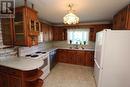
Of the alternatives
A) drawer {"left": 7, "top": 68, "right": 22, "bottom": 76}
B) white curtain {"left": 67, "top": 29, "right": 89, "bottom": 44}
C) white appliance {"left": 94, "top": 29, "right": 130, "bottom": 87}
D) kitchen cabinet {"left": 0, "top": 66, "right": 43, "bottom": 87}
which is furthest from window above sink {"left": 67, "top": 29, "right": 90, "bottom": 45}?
A: drawer {"left": 7, "top": 68, "right": 22, "bottom": 76}

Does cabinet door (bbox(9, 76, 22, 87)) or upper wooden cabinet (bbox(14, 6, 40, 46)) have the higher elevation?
upper wooden cabinet (bbox(14, 6, 40, 46))

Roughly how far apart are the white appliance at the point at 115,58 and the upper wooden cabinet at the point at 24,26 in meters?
1.82

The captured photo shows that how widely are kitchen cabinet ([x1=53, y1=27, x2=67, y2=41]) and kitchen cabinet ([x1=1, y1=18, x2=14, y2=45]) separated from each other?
2940 millimetres

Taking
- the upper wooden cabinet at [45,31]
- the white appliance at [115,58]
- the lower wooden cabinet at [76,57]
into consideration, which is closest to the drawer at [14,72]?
the white appliance at [115,58]

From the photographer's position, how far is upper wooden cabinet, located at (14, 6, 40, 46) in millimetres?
2074

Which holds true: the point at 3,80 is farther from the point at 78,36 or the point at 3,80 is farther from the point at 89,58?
the point at 78,36

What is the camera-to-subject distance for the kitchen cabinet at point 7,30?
222 centimetres

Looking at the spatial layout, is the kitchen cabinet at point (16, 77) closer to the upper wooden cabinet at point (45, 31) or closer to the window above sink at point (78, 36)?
the upper wooden cabinet at point (45, 31)

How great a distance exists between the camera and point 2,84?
2018mm

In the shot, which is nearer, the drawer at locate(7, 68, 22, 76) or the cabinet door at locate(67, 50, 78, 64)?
the drawer at locate(7, 68, 22, 76)

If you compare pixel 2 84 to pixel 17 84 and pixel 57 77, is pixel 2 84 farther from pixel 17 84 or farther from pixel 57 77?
pixel 57 77

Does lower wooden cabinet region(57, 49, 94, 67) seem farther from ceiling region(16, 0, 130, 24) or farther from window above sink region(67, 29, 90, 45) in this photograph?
ceiling region(16, 0, 130, 24)

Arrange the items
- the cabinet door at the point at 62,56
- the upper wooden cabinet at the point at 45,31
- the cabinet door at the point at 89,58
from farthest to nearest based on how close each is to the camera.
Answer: the cabinet door at the point at 62,56 → the cabinet door at the point at 89,58 → the upper wooden cabinet at the point at 45,31

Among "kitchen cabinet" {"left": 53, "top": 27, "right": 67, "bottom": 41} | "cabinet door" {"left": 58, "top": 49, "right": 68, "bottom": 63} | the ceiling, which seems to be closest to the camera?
the ceiling
